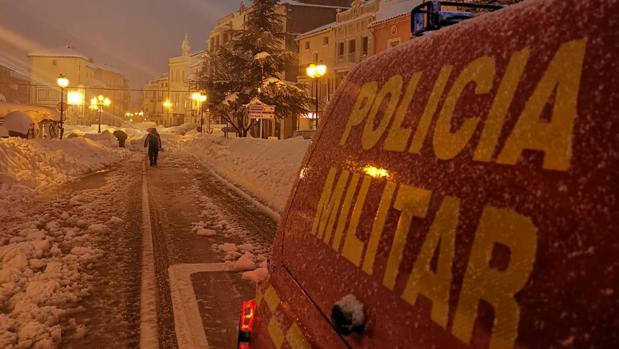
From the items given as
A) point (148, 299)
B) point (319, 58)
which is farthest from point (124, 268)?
point (319, 58)

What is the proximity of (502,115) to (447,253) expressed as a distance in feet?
1.12

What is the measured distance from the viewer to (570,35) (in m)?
1.06

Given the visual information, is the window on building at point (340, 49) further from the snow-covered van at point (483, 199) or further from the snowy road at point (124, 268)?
the snow-covered van at point (483, 199)

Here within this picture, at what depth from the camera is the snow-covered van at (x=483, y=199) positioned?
0.93 metres

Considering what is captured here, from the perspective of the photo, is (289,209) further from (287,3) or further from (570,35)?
(287,3)

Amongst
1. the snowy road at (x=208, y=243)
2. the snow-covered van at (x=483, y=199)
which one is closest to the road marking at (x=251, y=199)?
the snowy road at (x=208, y=243)

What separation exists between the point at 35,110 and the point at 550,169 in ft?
137

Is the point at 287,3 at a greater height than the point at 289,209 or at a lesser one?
greater

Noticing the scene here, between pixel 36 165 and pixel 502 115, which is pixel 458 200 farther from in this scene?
pixel 36 165

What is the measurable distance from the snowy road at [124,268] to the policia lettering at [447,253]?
2965mm

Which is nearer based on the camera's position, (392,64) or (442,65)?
(442,65)

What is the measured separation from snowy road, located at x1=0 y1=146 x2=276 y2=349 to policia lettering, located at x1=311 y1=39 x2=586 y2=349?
3.09m

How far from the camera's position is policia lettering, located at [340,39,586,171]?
103 cm

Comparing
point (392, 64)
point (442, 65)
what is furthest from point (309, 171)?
point (442, 65)
